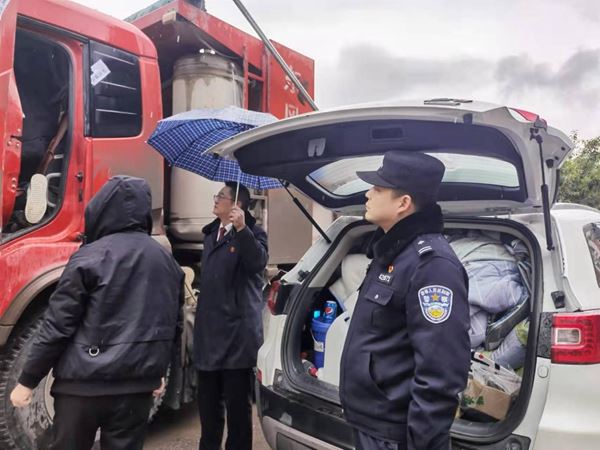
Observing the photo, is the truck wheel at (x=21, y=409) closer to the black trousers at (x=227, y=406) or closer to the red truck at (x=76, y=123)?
the red truck at (x=76, y=123)

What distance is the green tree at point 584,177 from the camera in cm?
1661

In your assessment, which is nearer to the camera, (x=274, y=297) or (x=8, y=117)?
(x=8, y=117)

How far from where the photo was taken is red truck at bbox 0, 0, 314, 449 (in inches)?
116

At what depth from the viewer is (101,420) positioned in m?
2.21

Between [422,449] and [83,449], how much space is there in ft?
4.62

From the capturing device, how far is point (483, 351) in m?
2.37

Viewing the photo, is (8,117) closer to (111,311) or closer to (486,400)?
(111,311)

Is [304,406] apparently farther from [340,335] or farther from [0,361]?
[0,361]

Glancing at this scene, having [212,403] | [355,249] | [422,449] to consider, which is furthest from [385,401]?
[212,403]

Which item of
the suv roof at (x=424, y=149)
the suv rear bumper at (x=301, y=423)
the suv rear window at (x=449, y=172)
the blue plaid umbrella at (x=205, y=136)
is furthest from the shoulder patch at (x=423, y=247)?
the blue plaid umbrella at (x=205, y=136)

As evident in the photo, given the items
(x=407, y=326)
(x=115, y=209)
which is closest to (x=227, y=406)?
(x=115, y=209)

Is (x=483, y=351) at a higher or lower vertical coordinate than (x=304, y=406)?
higher

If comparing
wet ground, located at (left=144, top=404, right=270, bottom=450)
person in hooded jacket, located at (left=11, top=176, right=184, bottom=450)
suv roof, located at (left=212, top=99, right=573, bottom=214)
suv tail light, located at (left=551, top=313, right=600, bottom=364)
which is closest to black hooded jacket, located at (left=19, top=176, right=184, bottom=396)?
person in hooded jacket, located at (left=11, top=176, right=184, bottom=450)

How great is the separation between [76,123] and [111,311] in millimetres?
1689
